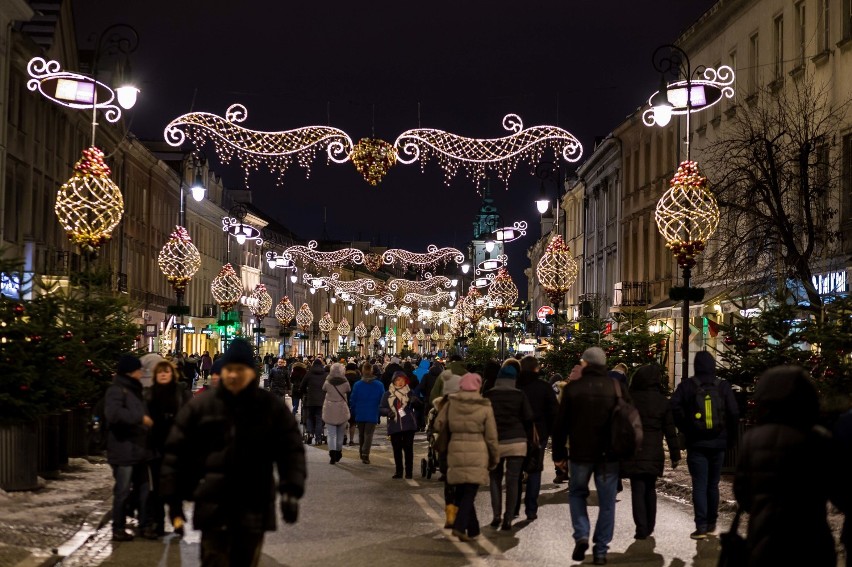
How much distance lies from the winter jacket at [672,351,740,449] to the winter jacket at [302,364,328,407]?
14.5m

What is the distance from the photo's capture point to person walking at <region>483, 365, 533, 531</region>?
14751 mm

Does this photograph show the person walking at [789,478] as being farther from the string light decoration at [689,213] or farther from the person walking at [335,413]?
the person walking at [335,413]

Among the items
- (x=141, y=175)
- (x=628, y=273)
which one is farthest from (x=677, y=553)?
(x=141, y=175)

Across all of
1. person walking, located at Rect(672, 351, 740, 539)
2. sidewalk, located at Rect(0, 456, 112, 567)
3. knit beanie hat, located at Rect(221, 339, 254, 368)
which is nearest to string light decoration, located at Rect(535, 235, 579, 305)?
sidewalk, located at Rect(0, 456, 112, 567)

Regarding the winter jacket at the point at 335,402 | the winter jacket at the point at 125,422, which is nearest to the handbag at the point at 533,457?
the winter jacket at the point at 125,422

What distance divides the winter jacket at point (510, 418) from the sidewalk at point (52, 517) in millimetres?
4207

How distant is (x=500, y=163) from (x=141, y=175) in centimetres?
4237

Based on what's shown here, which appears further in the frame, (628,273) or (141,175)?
(141,175)

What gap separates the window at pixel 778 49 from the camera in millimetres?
33969

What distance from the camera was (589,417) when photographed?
492 inches

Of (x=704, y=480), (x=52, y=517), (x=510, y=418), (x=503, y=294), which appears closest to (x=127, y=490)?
(x=52, y=517)

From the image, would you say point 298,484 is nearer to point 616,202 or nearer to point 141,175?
point 616,202

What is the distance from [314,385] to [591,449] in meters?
15.9

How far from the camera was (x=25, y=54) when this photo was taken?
4156 cm
